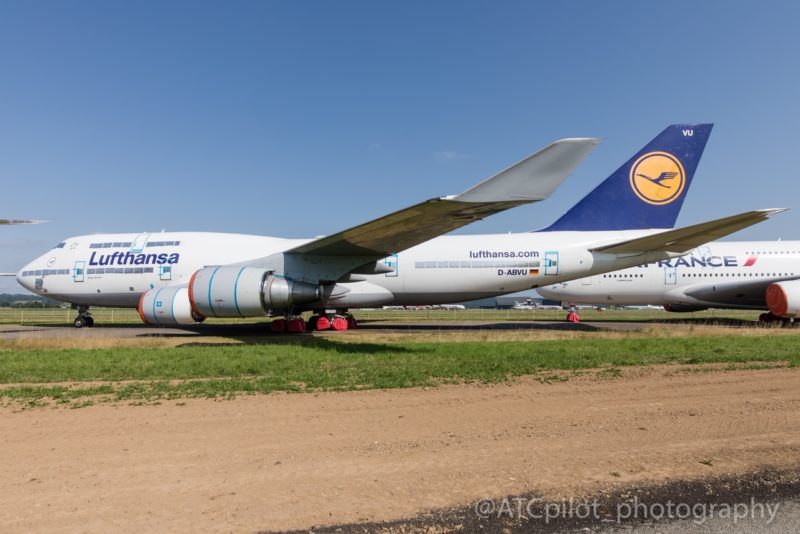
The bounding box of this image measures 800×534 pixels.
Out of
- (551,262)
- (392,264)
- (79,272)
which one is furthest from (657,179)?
(79,272)

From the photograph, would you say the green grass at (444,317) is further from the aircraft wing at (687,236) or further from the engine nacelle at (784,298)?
the aircraft wing at (687,236)

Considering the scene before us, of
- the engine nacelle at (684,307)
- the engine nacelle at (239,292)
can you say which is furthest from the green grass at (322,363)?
the engine nacelle at (684,307)

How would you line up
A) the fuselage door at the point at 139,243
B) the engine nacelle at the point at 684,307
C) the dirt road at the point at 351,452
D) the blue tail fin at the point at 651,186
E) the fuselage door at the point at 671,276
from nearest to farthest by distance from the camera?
the dirt road at the point at 351,452 → the blue tail fin at the point at 651,186 → the fuselage door at the point at 139,243 → the fuselage door at the point at 671,276 → the engine nacelle at the point at 684,307

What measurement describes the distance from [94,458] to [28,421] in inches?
72.4

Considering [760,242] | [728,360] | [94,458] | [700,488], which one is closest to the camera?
→ [700,488]

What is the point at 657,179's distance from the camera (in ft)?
56.6

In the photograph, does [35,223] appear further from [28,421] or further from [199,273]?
[28,421]

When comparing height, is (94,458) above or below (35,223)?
below

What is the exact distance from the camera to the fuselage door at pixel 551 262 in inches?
642

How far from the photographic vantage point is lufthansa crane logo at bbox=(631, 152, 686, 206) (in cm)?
1727

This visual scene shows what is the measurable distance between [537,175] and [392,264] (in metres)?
9.00

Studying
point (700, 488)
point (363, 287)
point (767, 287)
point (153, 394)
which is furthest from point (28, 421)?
point (767, 287)

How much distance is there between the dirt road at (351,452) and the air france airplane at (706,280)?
55.5ft

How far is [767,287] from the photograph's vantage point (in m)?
20.7
